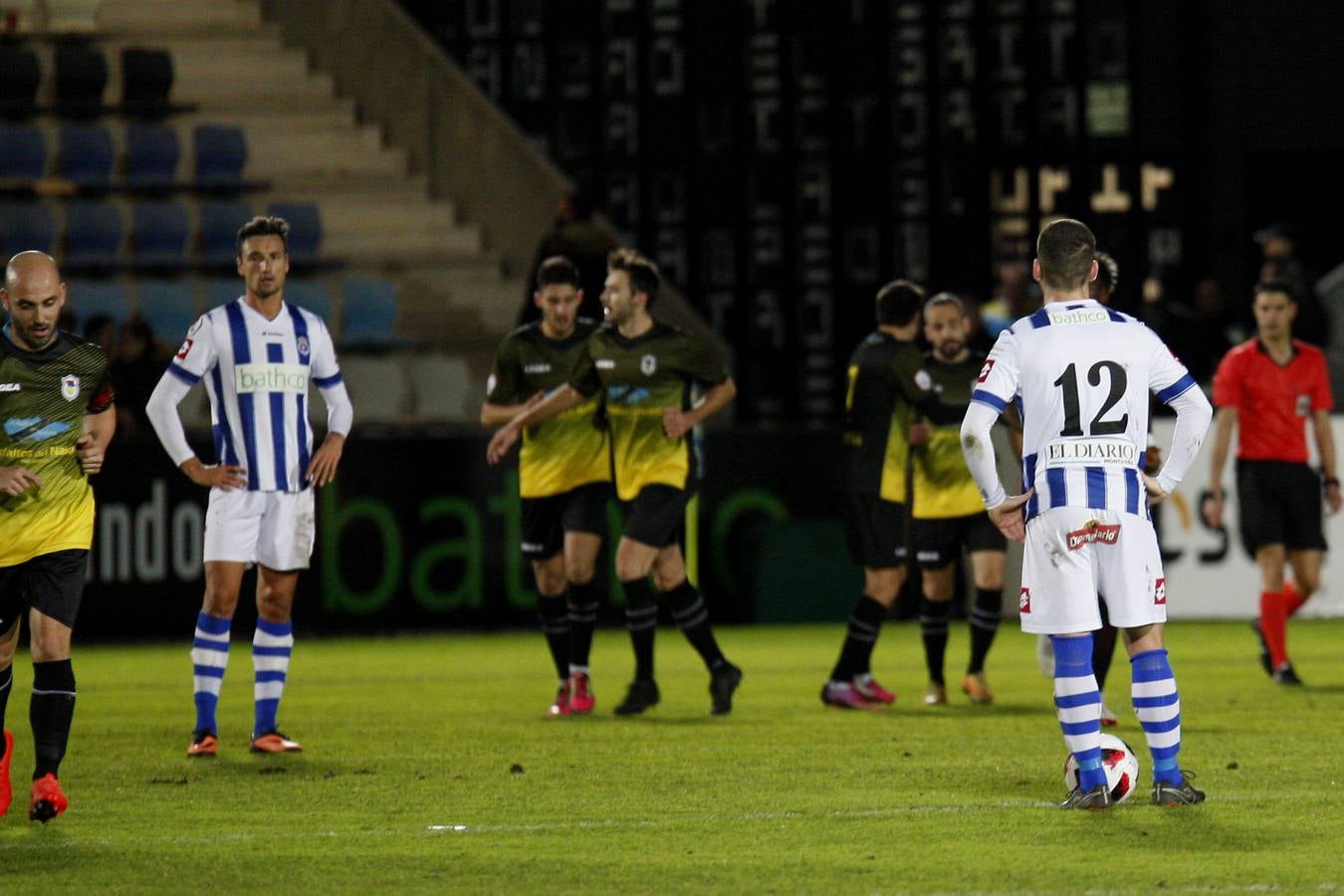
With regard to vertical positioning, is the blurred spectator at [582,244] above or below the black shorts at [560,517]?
above

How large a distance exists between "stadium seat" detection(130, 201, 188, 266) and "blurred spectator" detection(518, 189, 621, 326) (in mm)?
4603

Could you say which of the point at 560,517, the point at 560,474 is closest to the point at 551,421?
the point at 560,474

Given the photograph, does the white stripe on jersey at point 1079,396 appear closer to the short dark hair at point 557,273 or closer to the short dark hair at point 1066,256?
the short dark hair at point 1066,256

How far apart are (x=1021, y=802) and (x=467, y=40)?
1611 centimetres

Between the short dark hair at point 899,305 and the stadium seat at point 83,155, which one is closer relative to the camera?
the short dark hair at point 899,305

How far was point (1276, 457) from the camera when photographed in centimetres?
1201

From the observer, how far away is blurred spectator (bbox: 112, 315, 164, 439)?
53.4ft

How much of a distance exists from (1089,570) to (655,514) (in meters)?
3.62

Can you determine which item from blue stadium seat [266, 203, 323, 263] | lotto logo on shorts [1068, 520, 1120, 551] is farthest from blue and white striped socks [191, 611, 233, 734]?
blue stadium seat [266, 203, 323, 263]

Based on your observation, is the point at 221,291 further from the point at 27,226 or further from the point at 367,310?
the point at 27,226

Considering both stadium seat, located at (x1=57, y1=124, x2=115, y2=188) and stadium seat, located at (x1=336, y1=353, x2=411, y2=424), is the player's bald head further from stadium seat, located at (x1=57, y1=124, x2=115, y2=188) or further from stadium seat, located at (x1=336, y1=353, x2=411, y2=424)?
stadium seat, located at (x1=57, y1=124, x2=115, y2=188)

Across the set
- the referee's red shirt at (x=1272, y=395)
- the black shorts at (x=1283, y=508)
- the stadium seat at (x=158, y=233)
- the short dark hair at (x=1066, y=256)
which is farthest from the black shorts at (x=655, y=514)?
the stadium seat at (x=158, y=233)

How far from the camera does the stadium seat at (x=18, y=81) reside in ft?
69.1

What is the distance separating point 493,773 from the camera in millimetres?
8328
